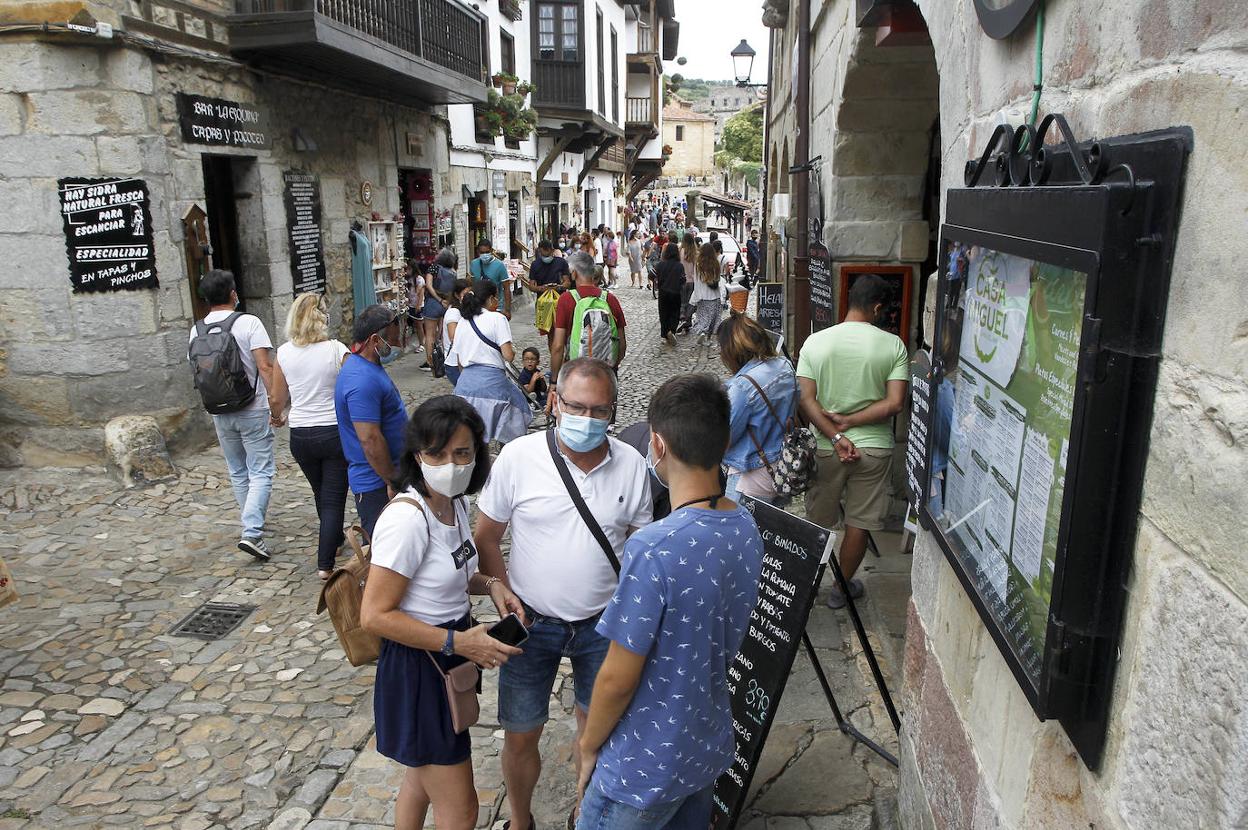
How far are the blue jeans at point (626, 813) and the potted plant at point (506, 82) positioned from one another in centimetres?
1539

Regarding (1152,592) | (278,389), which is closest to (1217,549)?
(1152,592)

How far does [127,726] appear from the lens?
13.0 ft

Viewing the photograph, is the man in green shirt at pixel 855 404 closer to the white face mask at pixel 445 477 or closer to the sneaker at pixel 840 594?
the sneaker at pixel 840 594

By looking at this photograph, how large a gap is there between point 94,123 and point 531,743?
650cm

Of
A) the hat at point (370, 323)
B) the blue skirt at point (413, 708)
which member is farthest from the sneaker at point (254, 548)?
the blue skirt at point (413, 708)

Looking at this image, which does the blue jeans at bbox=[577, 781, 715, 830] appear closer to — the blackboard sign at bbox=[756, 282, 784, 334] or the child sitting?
the child sitting

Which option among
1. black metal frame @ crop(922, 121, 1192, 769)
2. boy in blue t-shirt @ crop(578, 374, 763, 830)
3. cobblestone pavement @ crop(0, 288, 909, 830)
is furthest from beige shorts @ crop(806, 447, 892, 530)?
black metal frame @ crop(922, 121, 1192, 769)

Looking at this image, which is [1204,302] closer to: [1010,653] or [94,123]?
[1010,653]

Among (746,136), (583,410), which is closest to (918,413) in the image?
(583,410)

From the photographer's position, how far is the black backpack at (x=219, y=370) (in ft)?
18.0

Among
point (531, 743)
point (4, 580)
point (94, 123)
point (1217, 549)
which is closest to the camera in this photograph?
point (1217, 549)

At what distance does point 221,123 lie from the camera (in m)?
8.33

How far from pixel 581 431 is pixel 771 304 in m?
7.10

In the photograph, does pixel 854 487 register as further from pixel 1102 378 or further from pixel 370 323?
pixel 1102 378
